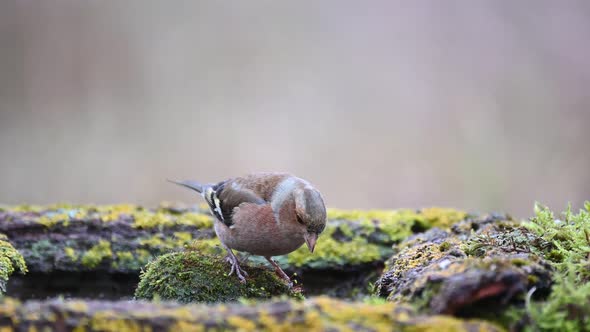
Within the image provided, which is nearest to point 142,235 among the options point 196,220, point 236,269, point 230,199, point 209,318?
point 196,220

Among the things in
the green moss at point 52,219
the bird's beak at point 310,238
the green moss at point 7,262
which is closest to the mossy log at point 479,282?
the bird's beak at point 310,238

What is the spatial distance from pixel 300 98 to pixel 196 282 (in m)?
8.04

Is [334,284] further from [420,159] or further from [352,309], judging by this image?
[420,159]

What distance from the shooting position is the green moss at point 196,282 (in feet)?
13.0

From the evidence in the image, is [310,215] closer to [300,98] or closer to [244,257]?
[244,257]

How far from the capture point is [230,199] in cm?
491

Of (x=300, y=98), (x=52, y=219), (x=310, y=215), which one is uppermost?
(x=300, y=98)

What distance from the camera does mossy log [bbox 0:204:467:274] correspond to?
5.05 meters

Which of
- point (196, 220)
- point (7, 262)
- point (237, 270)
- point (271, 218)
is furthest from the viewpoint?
point (196, 220)

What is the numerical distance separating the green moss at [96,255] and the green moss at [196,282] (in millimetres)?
983

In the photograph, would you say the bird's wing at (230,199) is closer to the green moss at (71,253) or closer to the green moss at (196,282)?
the green moss at (196,282)

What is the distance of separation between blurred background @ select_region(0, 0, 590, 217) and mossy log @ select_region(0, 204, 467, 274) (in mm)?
5083

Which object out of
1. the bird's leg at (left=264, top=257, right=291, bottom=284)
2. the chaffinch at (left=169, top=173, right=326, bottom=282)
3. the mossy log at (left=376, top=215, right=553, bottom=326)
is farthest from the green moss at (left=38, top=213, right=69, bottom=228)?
the mossy log at (left=376, top=215, right=553, bottom=326)

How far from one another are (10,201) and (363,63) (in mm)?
7507
